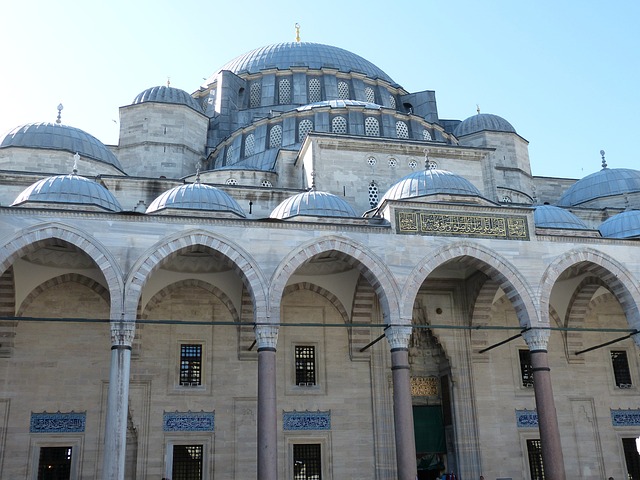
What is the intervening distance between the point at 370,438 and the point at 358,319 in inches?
92.5

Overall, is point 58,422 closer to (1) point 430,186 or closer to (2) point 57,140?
(2) point 57,140

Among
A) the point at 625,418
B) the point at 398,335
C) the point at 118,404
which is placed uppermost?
the point at 398,335

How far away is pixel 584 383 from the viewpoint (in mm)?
14789

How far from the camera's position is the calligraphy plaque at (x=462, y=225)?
39.7 ft

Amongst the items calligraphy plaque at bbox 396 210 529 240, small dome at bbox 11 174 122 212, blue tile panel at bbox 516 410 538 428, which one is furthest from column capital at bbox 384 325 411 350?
small dome at bbox 11 174 122 212

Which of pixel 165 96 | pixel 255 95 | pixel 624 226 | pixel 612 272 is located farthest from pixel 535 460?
pixel 255 95

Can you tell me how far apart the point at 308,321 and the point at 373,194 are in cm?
335

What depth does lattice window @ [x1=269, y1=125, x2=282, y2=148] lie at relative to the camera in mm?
18344

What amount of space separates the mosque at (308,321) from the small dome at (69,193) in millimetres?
43

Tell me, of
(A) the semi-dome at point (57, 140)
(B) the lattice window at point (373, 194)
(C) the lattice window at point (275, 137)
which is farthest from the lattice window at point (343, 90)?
(A) the semi-dome at point (57, 140)

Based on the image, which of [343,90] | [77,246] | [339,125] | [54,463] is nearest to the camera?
[77,246]

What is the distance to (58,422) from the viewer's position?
487 inches

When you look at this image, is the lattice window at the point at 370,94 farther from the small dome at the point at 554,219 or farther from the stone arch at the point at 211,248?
the stone arch at the point at 211,248

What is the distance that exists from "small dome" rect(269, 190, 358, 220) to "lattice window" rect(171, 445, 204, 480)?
15.2 feet
